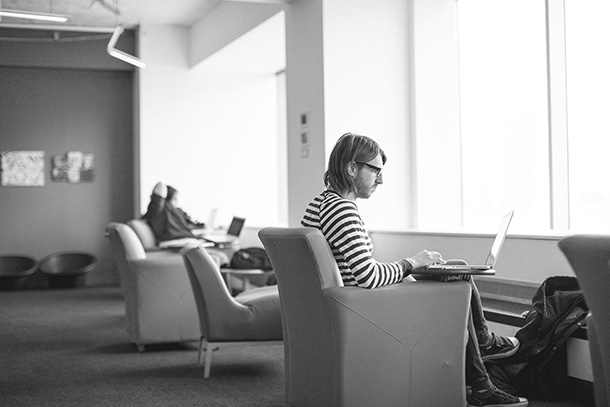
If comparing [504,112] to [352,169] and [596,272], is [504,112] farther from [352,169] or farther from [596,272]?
[596,272]

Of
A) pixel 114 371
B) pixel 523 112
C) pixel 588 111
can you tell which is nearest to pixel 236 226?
pixel 114 371

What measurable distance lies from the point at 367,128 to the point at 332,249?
3331 mm

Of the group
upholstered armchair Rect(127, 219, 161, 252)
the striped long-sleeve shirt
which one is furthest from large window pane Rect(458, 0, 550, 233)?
upholstered armchair Rect(127, 219, 161, 252)

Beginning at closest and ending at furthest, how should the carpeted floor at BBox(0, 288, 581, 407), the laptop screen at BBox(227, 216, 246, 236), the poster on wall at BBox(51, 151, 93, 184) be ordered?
the carpeted floor at BBox(0, 288, 581, 407)
the laptop screen at BBox(227, 216, 246, 236)
the poster on wall at BBox(51, 151, 93, 184)

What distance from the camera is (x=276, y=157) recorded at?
11469mm

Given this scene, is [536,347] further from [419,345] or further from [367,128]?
[367,128]

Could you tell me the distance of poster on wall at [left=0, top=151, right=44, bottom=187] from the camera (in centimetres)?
1126

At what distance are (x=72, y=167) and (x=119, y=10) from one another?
2.57m

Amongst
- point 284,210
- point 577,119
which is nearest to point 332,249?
point 577,119

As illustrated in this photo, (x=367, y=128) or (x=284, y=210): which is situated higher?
(x=367, y=128)

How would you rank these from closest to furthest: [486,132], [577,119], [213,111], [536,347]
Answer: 1. [536,347]
2. [577,119]
3. [486,132]
4. [213,111]

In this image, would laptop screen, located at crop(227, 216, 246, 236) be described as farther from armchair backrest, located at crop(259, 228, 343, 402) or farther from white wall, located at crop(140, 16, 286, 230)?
armchair backrest, located at crop(259, 228, 343, 402)

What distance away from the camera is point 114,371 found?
5.18 m

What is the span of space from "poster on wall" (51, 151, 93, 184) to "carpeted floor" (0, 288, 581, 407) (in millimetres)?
4054
